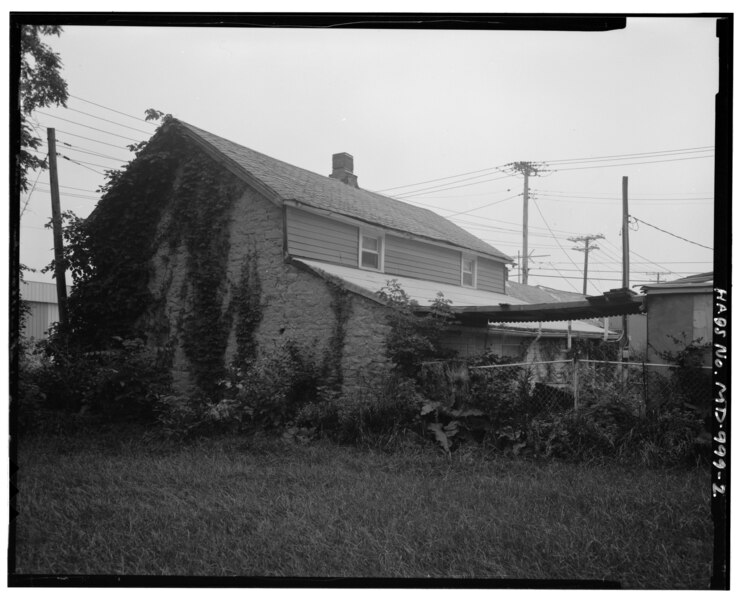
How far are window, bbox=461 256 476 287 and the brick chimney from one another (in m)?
4.36

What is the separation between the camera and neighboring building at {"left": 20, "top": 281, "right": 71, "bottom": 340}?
11762mm

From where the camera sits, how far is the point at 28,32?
15.6ft

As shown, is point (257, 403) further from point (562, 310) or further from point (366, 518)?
point (562, 310)

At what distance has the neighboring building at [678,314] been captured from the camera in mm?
7727

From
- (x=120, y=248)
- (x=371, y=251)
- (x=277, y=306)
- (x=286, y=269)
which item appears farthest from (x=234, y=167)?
(x=371, y=251)

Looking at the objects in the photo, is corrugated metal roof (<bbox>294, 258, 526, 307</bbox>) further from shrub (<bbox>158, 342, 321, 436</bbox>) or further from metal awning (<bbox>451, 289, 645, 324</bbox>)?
shrub (<bbox>158, 342, 321, 436</bbox>)

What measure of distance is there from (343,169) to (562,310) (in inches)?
397

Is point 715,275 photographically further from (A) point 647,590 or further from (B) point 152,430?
(B) point 152,430

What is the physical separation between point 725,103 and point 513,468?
4.65 metres

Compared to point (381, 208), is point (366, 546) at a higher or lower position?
lower

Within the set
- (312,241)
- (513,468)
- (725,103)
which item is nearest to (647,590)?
(513,468)

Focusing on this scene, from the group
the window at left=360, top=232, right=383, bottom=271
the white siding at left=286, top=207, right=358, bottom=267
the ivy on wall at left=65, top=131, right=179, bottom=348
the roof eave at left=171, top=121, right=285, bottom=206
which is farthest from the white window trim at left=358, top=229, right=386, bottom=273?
the ivy on wall at left=65, top=131, right=179, bottom=348

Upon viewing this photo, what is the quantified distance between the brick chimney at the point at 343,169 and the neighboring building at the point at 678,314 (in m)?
11.9

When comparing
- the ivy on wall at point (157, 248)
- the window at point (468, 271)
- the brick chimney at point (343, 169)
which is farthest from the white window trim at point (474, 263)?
the ivy on wall at point (157, 248)
